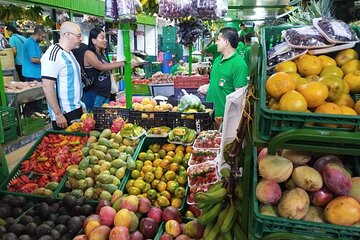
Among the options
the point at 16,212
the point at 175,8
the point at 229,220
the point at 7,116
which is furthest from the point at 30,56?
the point at 229,220

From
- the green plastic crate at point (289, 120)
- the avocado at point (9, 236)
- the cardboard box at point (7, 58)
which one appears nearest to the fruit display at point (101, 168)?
the avocado at point (9, 236)

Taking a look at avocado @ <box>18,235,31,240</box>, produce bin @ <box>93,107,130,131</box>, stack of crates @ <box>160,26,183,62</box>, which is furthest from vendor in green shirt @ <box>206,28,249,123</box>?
stack of crates @ <box>160,26,183,62</box>

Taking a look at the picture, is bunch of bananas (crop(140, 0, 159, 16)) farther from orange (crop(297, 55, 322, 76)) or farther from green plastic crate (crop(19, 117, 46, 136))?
orange (crop(297, 55, 322, 76))

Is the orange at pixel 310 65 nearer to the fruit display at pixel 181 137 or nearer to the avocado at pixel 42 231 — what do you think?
the fruit display at pixel 181 137

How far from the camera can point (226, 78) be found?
411 centimetres

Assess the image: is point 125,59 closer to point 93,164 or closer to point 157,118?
point 157,118

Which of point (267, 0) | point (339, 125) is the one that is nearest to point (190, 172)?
point (339, 125)

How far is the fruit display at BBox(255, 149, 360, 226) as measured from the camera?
4.11ft

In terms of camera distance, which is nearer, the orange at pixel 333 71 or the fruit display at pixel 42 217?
the orange at pixel 333 71

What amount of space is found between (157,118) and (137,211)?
131 centimetres

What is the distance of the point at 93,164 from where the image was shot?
276 centimetres

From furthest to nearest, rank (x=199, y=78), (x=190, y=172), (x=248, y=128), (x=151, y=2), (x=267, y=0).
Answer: (x=267, y=0), (x=199, y=78), (x=151, y=2), (x=190, y=172), (x=248, y=128)

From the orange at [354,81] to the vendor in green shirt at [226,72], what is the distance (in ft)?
8.20

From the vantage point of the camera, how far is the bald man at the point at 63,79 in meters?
3.76
